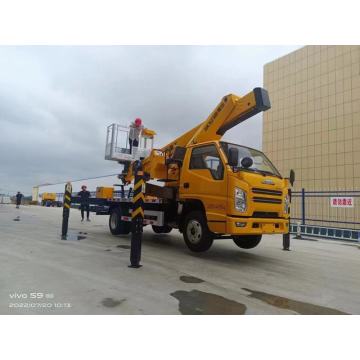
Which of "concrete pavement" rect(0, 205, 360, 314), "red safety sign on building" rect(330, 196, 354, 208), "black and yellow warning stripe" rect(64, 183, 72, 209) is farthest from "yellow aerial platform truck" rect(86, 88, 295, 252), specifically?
"red safety sign on building" rect(330, 196, 354, 208)

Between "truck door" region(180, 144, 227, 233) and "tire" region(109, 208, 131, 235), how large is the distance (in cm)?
317

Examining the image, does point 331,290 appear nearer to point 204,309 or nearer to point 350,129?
point 204,309

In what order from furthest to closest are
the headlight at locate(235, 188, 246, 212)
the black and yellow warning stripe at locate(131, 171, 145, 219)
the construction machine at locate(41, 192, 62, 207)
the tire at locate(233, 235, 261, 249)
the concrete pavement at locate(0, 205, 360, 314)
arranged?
1. the construction machine at locate(41, 192, 62, 207)
2. the tire at locate(233, 235, 261, 249)
3. the headlight at locate(235, 188, 246, 212)
4. the black and yellow warning stripe at locate(131, 171, 145, 219)
5. the concrete pavement at locate(0, 205, 360, 314)

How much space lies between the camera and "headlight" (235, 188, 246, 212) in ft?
18.5

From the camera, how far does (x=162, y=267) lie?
5387mm

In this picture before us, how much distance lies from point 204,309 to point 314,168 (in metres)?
17.2

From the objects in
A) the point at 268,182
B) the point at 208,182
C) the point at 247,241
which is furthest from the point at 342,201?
the point at 208,182

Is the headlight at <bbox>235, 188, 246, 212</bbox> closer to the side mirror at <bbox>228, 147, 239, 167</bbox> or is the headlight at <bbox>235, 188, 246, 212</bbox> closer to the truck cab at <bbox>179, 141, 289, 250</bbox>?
the truck cab at <bbox>179, 141, 289, 250</bbox>

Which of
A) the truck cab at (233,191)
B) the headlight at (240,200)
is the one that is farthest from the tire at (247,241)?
→ the headlight at (240,200)

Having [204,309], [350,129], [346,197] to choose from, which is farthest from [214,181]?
[350,129]

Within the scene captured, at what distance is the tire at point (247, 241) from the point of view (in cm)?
745

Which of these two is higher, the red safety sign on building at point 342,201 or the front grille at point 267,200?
the red safety sign on building at point 342,201

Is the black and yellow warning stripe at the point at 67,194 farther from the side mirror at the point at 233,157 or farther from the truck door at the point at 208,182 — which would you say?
the side mirror at the point at 233,157

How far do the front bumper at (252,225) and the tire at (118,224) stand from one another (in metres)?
4.55
